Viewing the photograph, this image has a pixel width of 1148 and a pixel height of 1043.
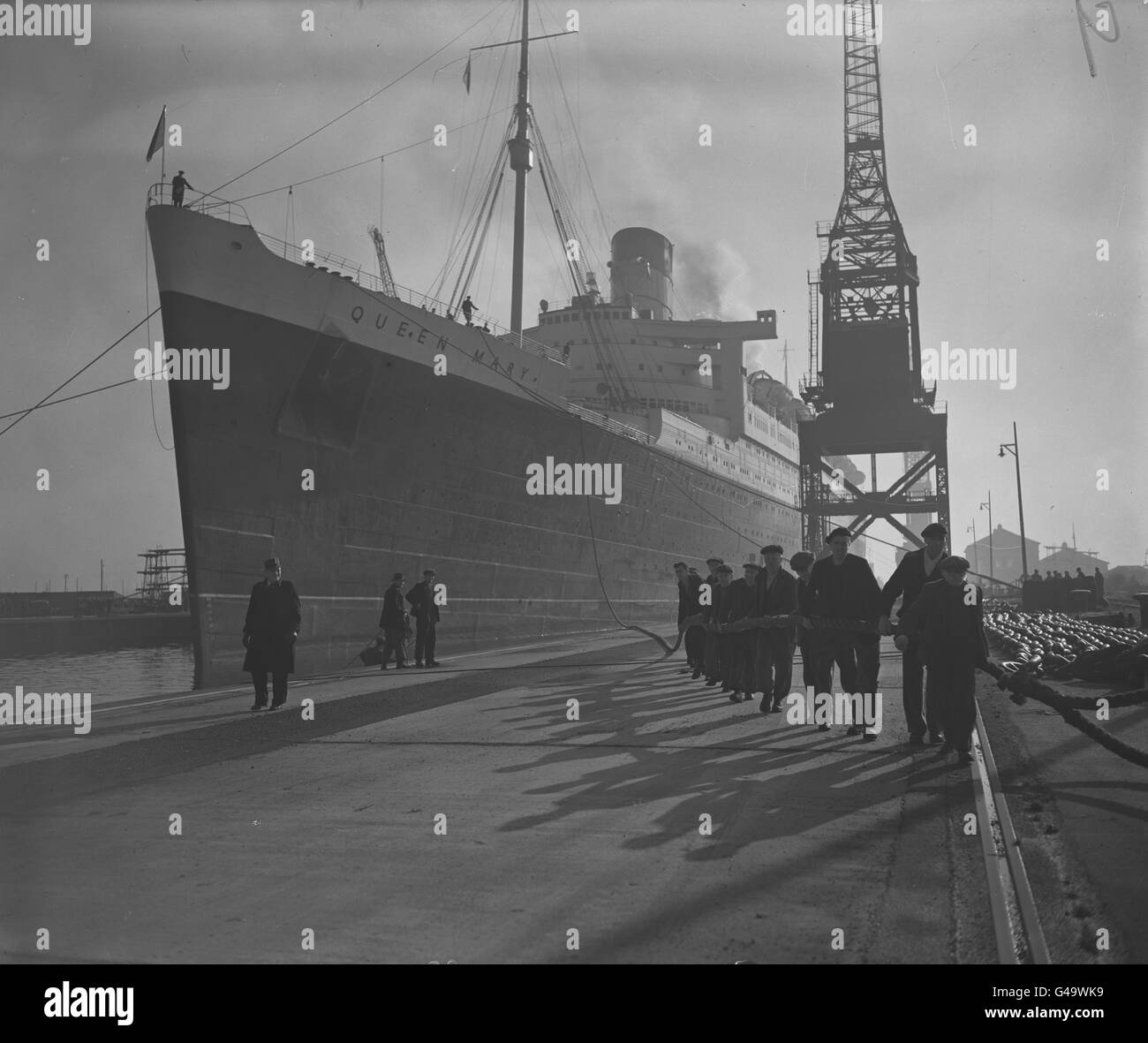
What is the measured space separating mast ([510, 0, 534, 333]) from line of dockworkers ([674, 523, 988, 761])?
46.2 feet

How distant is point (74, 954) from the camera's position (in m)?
2.78

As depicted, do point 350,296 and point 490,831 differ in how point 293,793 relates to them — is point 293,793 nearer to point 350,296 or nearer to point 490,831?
point 490,831

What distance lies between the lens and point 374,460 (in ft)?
48.6

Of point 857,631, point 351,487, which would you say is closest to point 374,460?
point 351,487

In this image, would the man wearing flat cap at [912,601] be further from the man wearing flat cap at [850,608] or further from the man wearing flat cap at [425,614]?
the man wearing flat cap at [425,614]

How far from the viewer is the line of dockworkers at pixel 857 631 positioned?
5840 mm

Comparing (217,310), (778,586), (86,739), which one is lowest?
(86,739)

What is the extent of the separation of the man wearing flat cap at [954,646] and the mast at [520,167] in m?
16.6

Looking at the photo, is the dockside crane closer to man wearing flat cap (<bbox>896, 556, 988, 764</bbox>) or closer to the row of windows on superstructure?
the row of windows on superstructure

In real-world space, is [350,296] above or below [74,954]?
above

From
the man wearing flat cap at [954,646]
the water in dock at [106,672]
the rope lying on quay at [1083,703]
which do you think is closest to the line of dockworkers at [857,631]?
the man wearing flat cap at [954,646]
